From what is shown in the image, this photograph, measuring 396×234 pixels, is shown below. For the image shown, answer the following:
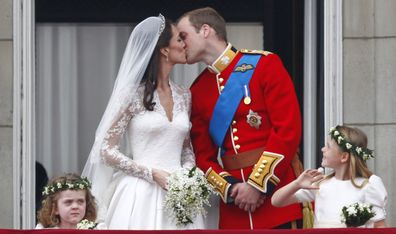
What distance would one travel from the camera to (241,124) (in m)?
12.7

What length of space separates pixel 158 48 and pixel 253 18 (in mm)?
2337

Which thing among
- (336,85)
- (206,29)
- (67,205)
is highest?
(206,29)

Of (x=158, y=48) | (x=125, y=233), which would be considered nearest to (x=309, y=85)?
(x=158, y=48)

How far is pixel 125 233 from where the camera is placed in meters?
11.1

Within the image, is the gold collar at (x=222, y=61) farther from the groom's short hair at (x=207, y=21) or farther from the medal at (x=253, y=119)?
the medal at (x=253, y=119)

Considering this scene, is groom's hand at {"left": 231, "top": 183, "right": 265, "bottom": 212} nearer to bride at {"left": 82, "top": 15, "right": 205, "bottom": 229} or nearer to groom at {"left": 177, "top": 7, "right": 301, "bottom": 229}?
groom at {"left": 177, "top": 7, "right": 301, "bottom": 229}

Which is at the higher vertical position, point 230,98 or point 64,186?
point 230,98

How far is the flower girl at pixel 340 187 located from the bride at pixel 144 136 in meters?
0.82

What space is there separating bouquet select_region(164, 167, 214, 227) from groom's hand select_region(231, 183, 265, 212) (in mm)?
305

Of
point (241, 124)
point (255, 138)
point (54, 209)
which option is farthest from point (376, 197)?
point (54, 209)

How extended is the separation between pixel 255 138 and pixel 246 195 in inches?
15.8

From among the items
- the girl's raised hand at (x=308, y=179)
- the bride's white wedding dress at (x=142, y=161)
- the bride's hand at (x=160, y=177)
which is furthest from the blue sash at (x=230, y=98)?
the girl's raised hand at (x=308, y=179)

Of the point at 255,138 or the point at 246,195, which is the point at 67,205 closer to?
the point at 246,195

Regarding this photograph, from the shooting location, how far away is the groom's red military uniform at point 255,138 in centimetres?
1245
